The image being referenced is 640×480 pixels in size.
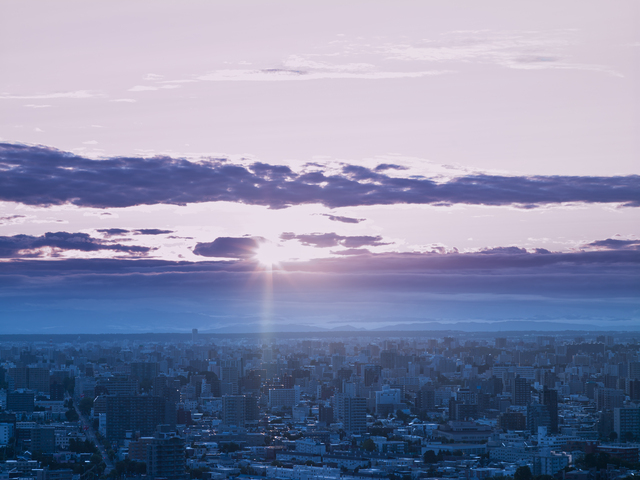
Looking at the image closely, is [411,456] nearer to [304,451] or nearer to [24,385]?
[304,451]

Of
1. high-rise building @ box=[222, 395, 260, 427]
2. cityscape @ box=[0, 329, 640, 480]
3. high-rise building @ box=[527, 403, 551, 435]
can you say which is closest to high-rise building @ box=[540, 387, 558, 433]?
cityscape @ box=[0, 329, 640, 480]

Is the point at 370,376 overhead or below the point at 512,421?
overhead

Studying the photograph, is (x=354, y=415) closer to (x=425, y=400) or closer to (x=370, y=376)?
(x=425, y=400)

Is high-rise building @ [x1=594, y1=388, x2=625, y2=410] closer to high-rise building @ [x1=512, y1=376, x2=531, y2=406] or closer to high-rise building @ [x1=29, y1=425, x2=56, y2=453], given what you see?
high-rise building @ [x1=512, y1=376, x2=531, y2=406]

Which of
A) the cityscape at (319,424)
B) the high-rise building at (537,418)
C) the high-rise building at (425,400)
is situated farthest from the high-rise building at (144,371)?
the high-rise building at (537,418)

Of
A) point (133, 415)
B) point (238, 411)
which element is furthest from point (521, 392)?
point (133, 415)

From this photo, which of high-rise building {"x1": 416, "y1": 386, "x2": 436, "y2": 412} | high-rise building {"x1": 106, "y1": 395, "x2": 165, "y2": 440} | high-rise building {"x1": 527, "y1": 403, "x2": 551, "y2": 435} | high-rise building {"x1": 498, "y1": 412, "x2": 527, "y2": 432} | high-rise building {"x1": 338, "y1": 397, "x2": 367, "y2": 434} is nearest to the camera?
high-rise building {"x1": 106, "y1": 395, "x2": 165, "y2": 440}

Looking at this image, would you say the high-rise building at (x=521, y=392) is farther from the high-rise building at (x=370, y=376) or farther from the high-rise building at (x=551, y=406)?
the high-rise building at (x=370, y=376)

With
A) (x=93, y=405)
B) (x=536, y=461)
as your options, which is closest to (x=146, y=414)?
(x=93, y=405)
